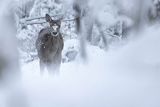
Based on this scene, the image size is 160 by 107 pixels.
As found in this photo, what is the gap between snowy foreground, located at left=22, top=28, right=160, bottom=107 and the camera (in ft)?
13.8

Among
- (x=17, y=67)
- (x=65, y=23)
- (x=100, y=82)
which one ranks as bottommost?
(x=100, y=82)

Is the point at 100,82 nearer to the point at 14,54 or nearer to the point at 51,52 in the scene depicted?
the point at 51,52

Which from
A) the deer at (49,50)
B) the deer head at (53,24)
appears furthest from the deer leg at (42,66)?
the deer head at (53,24)

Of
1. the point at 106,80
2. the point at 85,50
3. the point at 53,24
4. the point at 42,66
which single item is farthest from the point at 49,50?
the point at 106,80

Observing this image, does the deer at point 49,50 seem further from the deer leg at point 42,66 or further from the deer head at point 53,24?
the deer head at point 53,24

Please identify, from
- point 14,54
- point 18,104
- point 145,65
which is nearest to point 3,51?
point 14,54

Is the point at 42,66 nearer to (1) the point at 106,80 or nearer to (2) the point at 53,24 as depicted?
(2) the point at 53,24

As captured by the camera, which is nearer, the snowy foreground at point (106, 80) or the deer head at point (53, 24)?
the snowy foreground at point (106, 80)

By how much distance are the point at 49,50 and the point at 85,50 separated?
443 mm

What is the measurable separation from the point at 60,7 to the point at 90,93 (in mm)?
1196

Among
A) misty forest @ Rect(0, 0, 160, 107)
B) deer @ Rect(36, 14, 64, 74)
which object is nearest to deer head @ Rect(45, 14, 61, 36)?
misty forest @ Rect(0, 0, 160, 107)

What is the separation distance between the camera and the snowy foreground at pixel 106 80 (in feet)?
13.8

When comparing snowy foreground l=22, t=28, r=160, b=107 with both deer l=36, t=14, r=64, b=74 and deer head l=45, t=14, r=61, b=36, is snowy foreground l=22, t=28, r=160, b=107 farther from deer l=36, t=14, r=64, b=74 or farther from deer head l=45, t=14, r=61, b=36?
deer head l=45, t=14, r=61, b=36

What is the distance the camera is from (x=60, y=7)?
512cm
